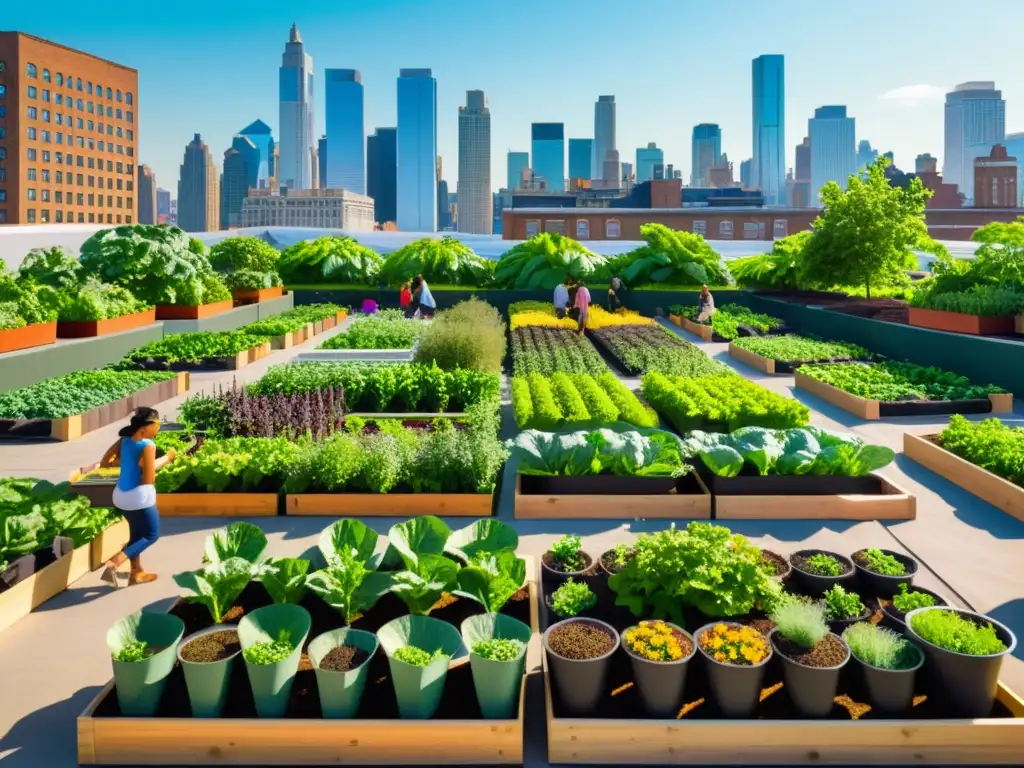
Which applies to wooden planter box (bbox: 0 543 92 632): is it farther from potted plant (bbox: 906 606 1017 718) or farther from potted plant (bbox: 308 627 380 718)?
potted plant (bbox: 906 606 1017 718)

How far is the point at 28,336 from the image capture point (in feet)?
44.9

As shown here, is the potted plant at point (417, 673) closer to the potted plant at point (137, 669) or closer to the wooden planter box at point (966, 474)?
the potted plant at point (137, 669)

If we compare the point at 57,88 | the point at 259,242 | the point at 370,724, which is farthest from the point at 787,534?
the point at 57,88

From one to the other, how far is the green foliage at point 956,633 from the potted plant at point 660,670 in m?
1.21

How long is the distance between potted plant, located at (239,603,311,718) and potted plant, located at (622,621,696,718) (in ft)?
5.43

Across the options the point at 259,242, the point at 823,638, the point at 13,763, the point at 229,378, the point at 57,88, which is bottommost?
the point at 13,763

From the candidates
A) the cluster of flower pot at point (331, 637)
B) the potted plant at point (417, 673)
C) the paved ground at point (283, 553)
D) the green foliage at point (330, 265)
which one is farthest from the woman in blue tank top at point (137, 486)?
the green foliage at point (330, 265)

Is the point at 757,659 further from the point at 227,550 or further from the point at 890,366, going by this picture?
the point at 890,366

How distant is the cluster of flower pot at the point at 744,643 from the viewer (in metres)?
3.97

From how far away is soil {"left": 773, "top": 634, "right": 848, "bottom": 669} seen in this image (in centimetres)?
404

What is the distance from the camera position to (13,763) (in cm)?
384

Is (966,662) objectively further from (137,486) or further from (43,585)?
(43,585)

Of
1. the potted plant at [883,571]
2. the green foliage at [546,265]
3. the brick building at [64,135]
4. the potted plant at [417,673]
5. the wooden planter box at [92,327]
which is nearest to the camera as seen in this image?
the potted plant at [417,673]

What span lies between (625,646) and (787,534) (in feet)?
11.1
